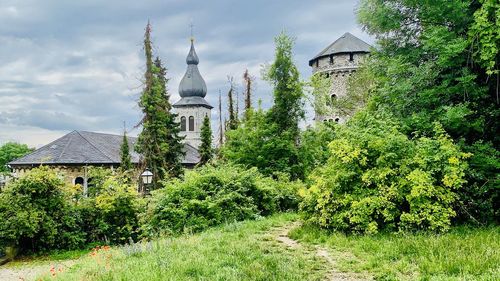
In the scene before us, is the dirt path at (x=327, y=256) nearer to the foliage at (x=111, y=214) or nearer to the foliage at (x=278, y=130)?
the foliage at (x=111, y=214)

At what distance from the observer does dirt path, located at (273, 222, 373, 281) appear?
655cm

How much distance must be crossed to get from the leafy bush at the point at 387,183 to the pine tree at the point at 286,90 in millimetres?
12061

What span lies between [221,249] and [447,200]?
16.8 ft

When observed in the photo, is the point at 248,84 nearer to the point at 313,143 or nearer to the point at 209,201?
the point at 313,143

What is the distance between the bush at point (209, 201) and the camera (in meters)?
13.9

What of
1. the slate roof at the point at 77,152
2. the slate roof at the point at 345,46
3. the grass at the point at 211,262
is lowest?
the grass at the point at 211,262

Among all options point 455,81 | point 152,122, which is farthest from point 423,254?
point 152,122

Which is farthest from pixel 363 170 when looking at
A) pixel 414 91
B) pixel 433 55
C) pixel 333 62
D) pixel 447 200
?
pixel 333 62

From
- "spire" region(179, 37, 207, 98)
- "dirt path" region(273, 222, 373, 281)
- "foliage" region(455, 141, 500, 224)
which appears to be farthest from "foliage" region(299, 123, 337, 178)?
"spire" region(179, 37, 207, 98)

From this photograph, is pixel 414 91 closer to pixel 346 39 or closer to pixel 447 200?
pixel 447 200

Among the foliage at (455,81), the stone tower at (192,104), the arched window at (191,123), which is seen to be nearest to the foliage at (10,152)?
the stone tower at (192,104)

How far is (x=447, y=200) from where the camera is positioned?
9164 mm

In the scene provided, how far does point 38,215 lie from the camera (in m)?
16.2

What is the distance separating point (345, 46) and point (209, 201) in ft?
117
